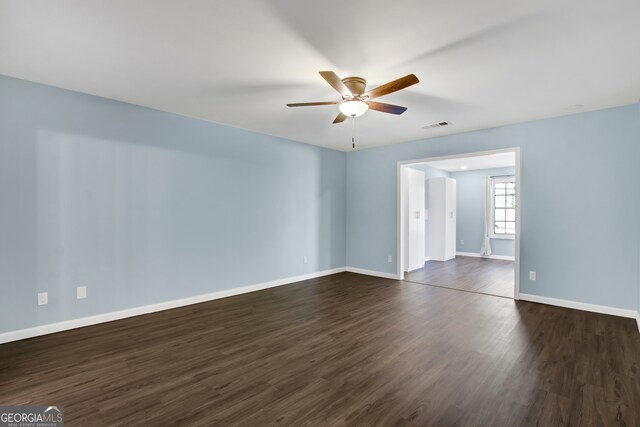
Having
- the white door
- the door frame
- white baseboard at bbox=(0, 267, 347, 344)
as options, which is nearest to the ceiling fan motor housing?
the door frame

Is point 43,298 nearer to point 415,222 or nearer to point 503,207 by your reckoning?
point 415,222

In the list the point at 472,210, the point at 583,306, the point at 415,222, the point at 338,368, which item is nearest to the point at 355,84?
the point at 338,368

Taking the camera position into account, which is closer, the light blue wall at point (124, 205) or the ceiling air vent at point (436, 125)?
the light blue wall at point (124, 205)

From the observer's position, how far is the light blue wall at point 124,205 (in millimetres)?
3111

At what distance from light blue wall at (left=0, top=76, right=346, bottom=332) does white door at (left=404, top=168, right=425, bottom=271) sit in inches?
105

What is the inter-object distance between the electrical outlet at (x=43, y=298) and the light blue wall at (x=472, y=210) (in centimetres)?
937

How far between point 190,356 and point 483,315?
340cm

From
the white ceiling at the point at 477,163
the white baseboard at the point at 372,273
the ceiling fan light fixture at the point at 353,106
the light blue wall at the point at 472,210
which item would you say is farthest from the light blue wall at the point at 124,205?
the light blue wall at the point at 472,210

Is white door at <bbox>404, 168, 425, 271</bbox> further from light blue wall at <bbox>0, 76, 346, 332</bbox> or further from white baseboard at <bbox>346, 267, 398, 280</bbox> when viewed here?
light blue wall at <bbox>0, 76, 346, 332</bbox>

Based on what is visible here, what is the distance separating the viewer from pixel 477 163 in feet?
25.5

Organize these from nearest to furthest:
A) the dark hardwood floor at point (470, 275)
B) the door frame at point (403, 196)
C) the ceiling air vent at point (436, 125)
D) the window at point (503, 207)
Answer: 1. the door frame at point (403, 196)
2. the ceiling air vent at point (436, 125)
3. the dark hardwood floor at point (470, 275)
4. the window at point (503, 207)

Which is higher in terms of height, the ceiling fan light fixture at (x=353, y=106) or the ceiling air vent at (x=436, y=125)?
the ceiling air vent at (x=436, y=125)

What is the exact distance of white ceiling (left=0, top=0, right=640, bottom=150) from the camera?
205cm

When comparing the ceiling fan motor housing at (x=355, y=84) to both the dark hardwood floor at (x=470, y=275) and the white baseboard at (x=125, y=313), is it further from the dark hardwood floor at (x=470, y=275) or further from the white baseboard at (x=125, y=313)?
the dark hardwood floor at (x=470, y=275)
